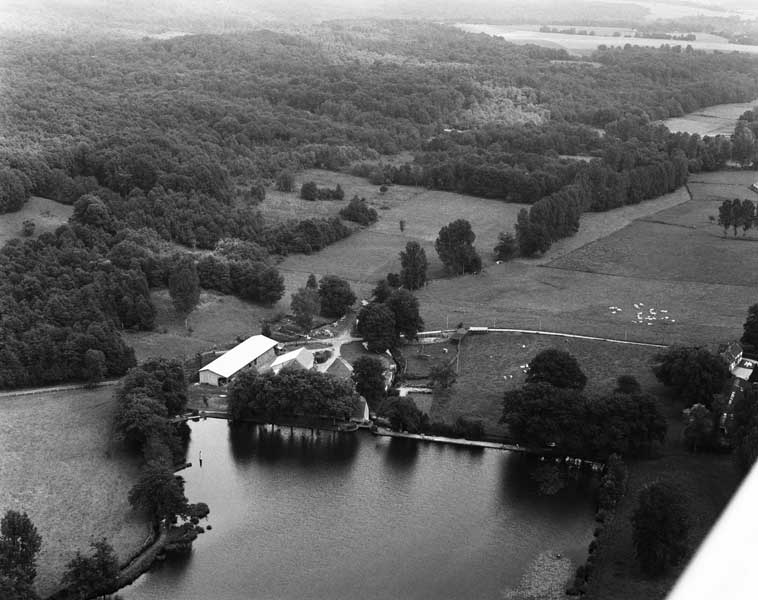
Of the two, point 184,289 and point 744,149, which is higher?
point 744,149

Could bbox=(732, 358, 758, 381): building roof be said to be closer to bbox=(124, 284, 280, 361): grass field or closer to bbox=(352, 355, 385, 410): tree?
bbox=(352, 355, 385, 410): tree

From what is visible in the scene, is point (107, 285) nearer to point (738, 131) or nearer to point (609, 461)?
point (609, 461)

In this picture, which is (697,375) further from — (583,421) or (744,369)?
(583,421)

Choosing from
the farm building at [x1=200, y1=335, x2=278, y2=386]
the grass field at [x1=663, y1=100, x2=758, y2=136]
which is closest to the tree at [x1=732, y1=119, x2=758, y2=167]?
the grass field at [x1=663, y1=100, x2=758, y2=136]

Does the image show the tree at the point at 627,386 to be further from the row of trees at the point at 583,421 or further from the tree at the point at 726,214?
the tree at the point at 726,214

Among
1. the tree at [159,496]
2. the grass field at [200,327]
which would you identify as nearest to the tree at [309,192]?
the grass field at [200,327]

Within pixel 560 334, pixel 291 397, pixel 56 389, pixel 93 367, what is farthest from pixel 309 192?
pixel 291 397

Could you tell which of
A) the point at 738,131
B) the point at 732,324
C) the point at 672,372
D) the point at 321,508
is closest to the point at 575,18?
the point at 738,131

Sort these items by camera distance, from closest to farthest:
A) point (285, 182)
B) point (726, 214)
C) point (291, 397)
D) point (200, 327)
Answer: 1. point (291, 397)
2. point (200, 327)
3. point (726, 214)
4. point (285, 182)
